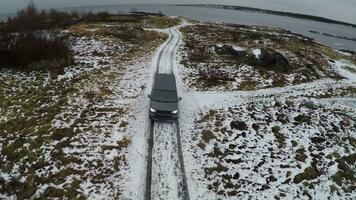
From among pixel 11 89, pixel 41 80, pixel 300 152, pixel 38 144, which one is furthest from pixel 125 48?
pixel 300 152

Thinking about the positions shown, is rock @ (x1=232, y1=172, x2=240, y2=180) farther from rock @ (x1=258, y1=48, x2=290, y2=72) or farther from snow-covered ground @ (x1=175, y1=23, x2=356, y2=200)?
rock @ (x1=258, y1=48, x2=290, y2=72)

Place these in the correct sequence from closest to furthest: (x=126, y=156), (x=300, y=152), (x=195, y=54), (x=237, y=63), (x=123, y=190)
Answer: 1. (x=123, y=190)
2. (x=126, y=156)
3. (x=300, y=152)
4. (x=237, y=63)
5. (x=195, y=54)

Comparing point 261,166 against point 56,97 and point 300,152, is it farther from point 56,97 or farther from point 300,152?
point 56,97

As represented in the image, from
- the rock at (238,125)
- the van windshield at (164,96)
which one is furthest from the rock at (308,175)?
the van windshield at (164,96)

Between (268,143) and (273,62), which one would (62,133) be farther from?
(273,62)

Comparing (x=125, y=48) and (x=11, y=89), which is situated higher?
(x=125, y=48)

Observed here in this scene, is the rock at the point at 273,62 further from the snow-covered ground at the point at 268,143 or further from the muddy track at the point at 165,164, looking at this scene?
the muddy track at the point at 165,164

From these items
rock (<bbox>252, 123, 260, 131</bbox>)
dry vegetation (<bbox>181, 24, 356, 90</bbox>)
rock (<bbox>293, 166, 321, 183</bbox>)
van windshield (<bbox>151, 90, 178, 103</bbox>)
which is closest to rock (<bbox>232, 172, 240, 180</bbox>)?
rock (<bbox>293, 166, 321, 183</bbox>)
